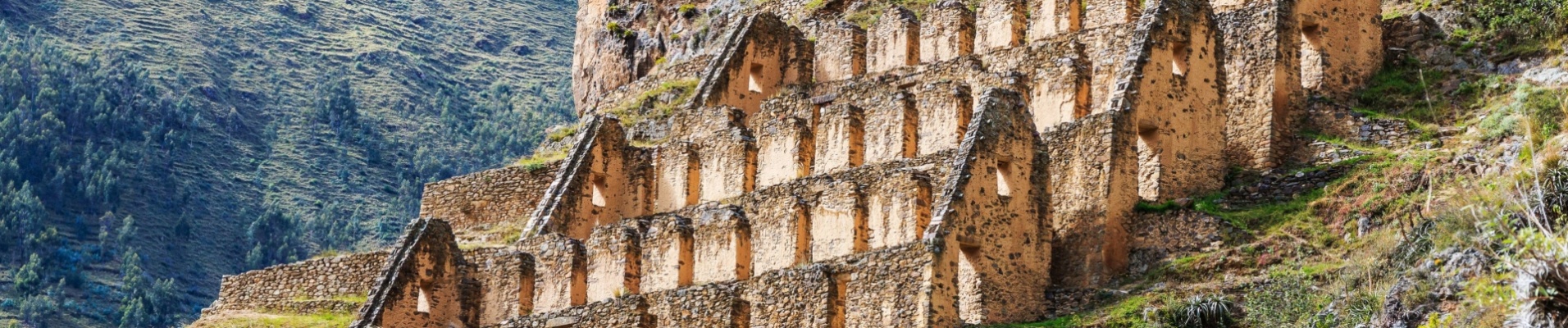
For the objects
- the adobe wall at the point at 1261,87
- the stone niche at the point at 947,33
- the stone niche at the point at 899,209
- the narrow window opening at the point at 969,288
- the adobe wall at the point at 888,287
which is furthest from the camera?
the stone niche at the point at 947,33

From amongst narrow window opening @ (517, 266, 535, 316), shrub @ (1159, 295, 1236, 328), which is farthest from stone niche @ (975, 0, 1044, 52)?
shrub @ (1159, 295, 1236, 328)

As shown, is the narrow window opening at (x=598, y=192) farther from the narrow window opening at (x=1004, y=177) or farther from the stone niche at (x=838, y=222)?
the narrow window opening at (x=1004, y=177)

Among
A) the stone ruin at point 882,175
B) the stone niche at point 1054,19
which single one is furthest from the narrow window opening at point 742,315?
the stone niche at point 1054,19

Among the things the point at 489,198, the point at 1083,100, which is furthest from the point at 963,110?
the point at 489,198

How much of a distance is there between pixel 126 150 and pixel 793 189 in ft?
169

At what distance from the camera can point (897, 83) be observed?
49188 millimetres

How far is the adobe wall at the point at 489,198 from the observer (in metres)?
53.5

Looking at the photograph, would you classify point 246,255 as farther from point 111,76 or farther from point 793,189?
point 793,189

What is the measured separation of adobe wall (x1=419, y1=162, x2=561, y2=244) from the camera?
176 feet

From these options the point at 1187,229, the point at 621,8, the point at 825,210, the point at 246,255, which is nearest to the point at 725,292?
the point at 825,210

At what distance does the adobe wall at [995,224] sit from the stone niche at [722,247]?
5.09 meters

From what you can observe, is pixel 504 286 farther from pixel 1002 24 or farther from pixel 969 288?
pixel 969 288

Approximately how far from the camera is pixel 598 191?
51.7 metres

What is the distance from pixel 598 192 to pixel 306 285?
5.45m
